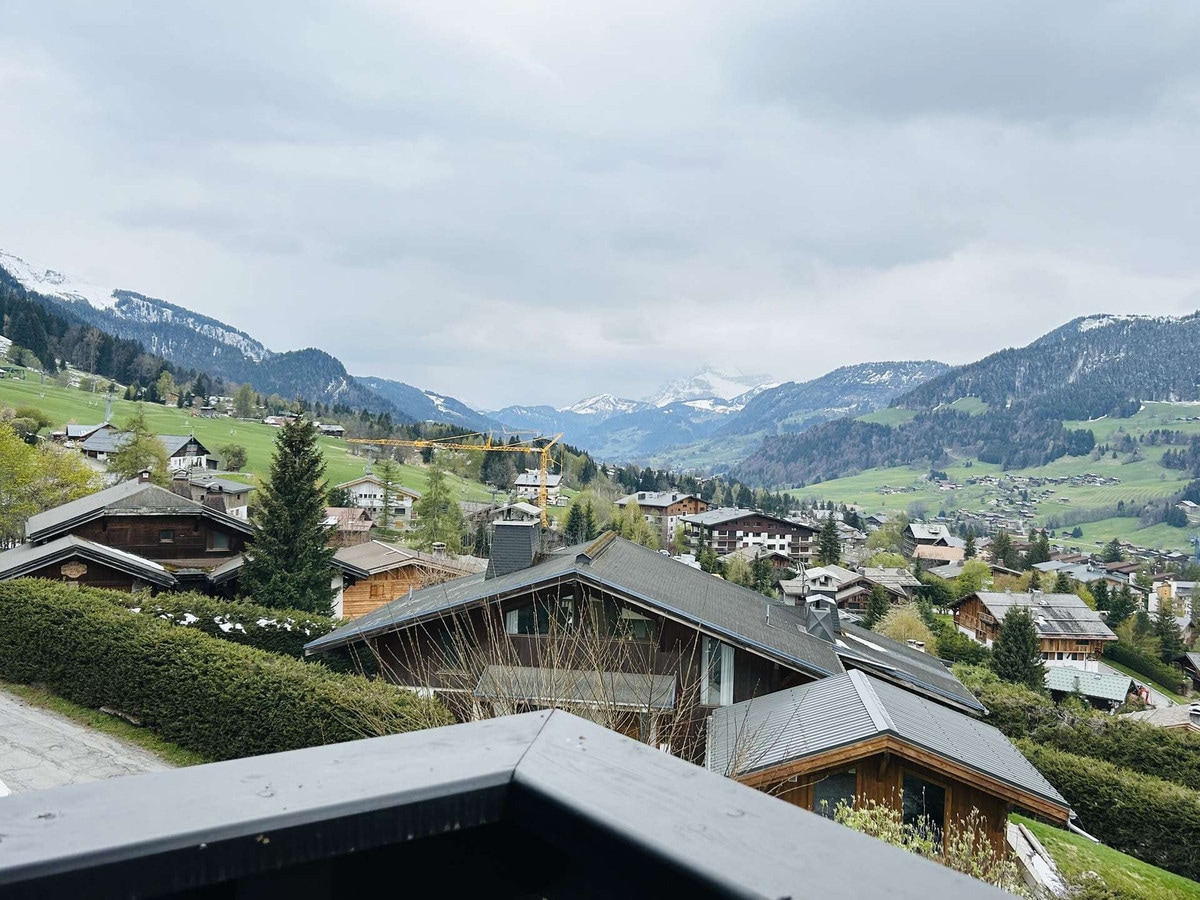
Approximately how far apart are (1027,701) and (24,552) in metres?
28.9

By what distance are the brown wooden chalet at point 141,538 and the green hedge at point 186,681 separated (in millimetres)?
8708

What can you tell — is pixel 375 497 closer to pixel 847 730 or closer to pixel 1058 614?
pixel 1058 614

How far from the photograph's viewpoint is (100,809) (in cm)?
82

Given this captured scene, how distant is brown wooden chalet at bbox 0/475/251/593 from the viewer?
2267 cm

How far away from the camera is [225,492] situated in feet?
209

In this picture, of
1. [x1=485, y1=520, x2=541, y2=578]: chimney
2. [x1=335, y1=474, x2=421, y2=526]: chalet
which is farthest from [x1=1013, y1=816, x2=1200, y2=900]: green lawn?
[x1=335, y1=474, x2=421, y2=526]: chalet

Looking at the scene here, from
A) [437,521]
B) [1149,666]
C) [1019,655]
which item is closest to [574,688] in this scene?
[1019,655]

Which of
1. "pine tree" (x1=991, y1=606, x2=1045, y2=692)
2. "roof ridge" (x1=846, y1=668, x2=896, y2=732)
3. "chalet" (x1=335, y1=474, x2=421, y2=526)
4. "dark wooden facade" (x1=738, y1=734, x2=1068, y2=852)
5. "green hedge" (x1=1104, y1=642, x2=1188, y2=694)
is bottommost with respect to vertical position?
"green hedge" (x1=1104, y1=642, x2=1188, y2=694)

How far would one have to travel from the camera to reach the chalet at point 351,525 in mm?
60250

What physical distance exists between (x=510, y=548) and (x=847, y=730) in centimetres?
971

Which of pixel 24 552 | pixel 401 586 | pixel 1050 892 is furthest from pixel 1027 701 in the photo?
pixel 24 552

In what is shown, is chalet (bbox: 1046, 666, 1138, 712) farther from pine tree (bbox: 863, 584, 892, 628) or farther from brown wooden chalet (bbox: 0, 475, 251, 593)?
brown wooden chalet (bbox: 0, 475, 251, 593)

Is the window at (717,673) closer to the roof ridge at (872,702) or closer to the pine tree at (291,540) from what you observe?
the roof ridge at (872,702)

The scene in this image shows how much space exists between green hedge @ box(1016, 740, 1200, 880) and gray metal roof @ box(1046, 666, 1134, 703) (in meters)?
33.9
